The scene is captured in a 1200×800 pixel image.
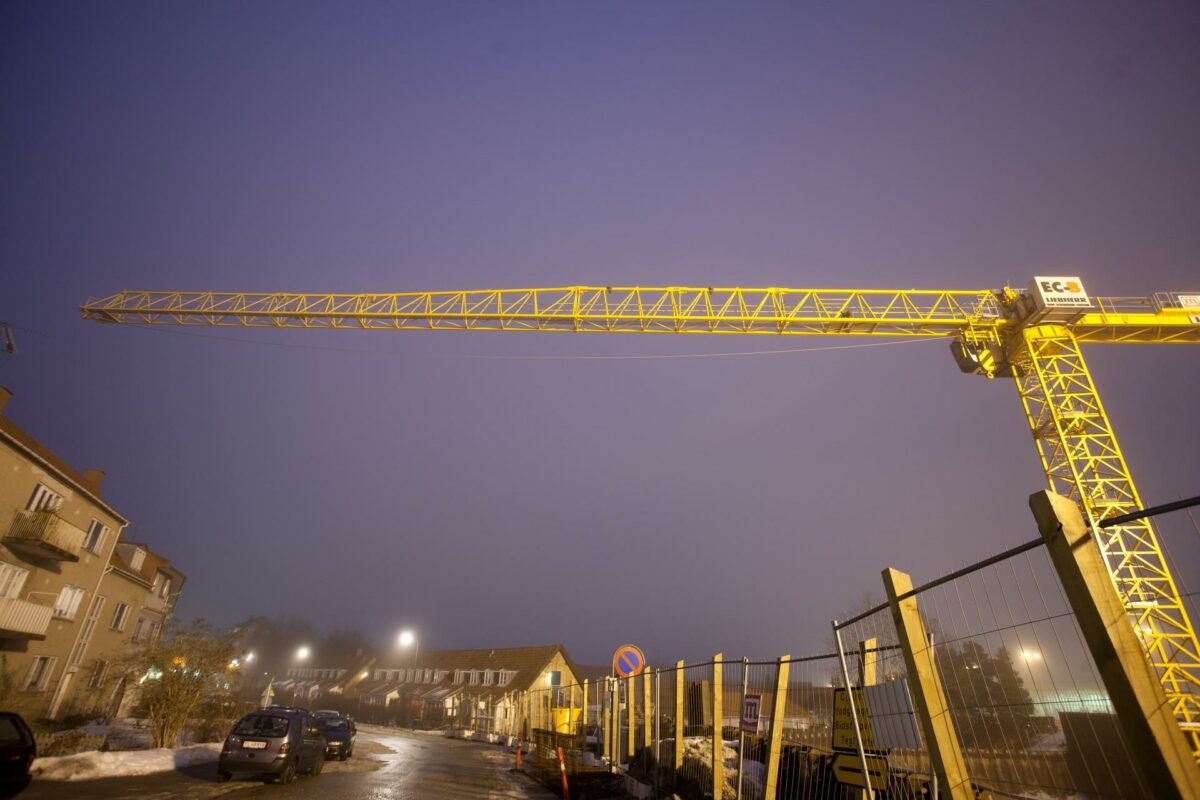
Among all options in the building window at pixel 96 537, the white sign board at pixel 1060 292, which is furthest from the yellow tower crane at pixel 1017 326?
the building window at pixel 96 537

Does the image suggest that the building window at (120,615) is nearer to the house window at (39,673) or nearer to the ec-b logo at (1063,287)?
the house window at (39,673)

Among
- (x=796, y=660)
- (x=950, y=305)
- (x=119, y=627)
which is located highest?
(x=950, y=305)

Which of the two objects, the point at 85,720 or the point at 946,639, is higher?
the point at 946,639

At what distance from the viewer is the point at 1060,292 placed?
25.9 m

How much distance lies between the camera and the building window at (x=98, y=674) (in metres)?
27.2

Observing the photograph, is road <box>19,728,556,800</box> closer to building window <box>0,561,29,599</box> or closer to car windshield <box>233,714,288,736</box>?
car windshield <box>233,714,288,736</box>

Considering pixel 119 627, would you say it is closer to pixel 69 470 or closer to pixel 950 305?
pixel 69 470

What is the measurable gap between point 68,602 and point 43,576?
2.58m

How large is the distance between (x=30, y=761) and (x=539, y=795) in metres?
9.73

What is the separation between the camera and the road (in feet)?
36.6

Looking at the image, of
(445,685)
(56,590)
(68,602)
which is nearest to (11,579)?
(56,590)

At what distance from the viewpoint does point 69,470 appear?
26297 mm

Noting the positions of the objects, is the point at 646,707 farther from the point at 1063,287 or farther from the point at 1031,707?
the point at 1063,287

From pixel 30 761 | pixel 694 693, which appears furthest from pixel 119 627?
pixel 694 693
